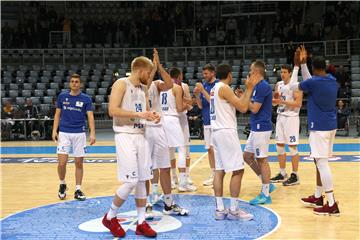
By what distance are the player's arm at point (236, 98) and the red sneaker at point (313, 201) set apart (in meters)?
1.90

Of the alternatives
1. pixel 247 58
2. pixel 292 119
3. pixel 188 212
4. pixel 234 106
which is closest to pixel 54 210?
pixel 188 212

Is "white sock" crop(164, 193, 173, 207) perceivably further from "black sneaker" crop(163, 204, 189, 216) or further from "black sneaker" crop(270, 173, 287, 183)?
"black sneaker" crop(270, 173, 287, 183)

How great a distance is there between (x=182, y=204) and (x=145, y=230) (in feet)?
5.48

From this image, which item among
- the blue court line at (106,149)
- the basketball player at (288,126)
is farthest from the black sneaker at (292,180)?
the blue court line at (106,149)

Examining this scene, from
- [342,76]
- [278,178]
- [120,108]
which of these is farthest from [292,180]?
[342,76]

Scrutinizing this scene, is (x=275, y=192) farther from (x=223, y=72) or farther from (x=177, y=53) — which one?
(x=177, y=53)

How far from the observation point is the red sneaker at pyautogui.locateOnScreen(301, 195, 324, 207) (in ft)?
22.3

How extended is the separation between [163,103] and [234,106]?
69.1 inches

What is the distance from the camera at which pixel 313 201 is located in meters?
6.85

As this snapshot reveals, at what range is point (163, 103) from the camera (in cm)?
755

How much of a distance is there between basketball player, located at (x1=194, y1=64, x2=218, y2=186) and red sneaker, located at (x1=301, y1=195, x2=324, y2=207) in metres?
1.72

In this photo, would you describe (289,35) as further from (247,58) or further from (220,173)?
(220,173)

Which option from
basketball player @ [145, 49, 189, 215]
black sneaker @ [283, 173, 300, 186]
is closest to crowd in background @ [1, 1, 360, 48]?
black sneaker @ [283, 173, 300, 186]

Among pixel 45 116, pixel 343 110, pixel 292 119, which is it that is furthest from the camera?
pixel 45 116
